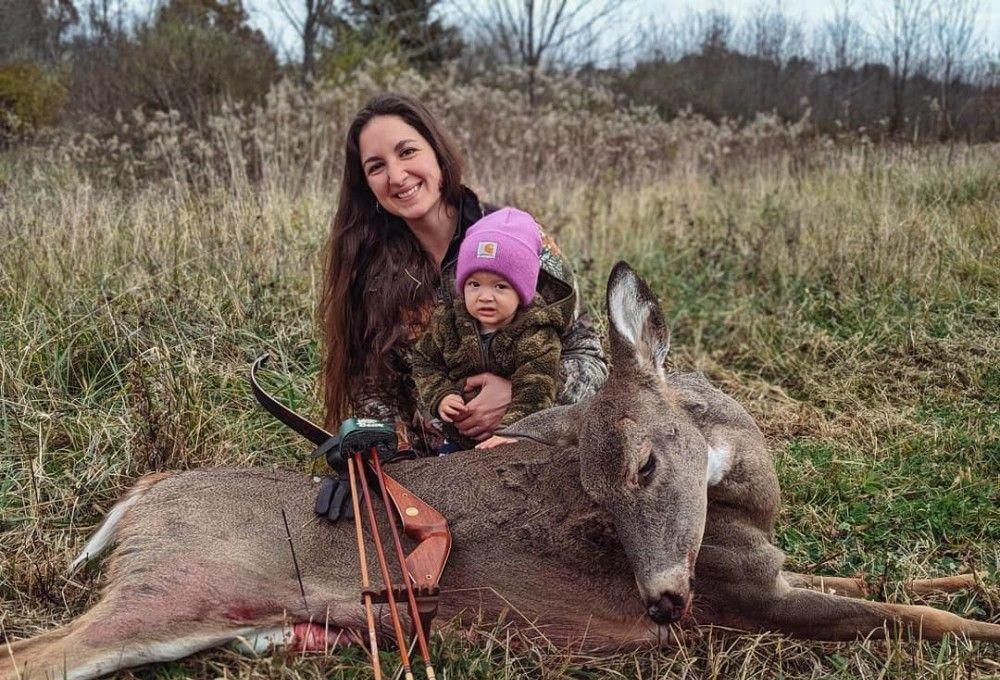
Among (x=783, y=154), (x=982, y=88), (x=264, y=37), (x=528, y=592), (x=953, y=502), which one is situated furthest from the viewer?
(x=264, y=37)

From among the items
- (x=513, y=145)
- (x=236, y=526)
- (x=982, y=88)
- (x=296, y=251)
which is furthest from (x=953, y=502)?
(x=982, y=88)

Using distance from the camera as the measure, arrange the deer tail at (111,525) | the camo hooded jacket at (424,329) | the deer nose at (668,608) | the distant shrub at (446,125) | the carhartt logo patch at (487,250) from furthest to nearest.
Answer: the distant shrub at (446,125) → the camo hooded jacket at (424,329) → the carhartt logo patch at (487,250) → the deer tail at (111,525) → the deer nose at (668,608)

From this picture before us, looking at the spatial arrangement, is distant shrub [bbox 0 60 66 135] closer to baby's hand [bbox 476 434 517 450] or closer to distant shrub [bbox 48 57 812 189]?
distant shrub [bbox 48 57 812 189]

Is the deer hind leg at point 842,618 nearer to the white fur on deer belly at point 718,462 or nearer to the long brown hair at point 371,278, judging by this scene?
the white fur on deer belly at point 718,462

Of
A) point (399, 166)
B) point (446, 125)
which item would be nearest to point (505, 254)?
point (399, 166)

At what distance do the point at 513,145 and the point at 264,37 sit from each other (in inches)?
184

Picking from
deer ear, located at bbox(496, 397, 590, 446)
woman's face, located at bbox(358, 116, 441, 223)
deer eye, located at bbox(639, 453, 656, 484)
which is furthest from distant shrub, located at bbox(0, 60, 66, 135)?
deer eye, located at bbox(639, 453, 656, 484)

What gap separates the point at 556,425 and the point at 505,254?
2.49 feet

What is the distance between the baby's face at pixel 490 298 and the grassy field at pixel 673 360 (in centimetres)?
116

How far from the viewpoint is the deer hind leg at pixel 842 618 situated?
266cm

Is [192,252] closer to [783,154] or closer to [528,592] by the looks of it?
[528,592]

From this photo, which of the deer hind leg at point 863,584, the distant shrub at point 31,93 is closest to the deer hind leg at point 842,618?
the deer hind leg at point 863,584

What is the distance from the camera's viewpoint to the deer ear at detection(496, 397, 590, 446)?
282 centimetres

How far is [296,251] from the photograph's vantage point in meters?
5.71
